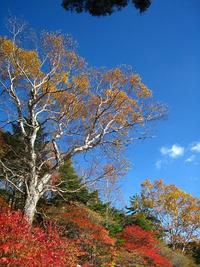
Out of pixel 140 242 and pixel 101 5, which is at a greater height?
pixel 101 5

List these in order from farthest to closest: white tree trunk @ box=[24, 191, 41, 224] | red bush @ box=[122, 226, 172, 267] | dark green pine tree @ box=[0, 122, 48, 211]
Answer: red bush @ box=[122, 226, 172, 267] → dark green pine tree @ box=[0, 122, 48, 211] → white tree trunk @ box=[24, 191, 41, 224]

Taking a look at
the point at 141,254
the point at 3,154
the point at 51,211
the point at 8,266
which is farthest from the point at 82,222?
the point at 8,266

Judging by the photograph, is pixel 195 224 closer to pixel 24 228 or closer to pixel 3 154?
pixel 3 154

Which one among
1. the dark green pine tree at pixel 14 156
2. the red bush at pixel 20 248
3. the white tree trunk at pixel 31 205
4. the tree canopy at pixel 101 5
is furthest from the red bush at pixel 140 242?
the tree canopy at pixel 101 5

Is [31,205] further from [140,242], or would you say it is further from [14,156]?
[140,242]

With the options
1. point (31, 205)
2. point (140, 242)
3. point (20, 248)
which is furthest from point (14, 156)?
point (20, 248)

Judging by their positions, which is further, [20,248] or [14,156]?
[14,156]

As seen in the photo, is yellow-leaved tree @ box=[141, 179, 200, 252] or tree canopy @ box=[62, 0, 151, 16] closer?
tree canopy @ box=[62, 0, 151, 16]

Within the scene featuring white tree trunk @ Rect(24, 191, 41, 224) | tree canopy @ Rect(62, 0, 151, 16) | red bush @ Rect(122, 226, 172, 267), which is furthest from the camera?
red bush @ Rect(122, 226, 172, 267)

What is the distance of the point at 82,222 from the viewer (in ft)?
49.4

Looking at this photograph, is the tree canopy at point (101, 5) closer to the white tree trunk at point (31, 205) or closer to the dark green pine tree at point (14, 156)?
the white tree trunk at point (31, 205)

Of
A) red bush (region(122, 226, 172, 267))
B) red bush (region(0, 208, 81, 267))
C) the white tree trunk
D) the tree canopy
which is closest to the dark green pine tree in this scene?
the white tree trunk

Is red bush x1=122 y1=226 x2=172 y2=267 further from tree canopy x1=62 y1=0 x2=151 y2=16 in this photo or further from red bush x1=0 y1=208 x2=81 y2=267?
tree canopy x1=62 y1=0 x2=151 y2=16

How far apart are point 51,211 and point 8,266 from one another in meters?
9.67
